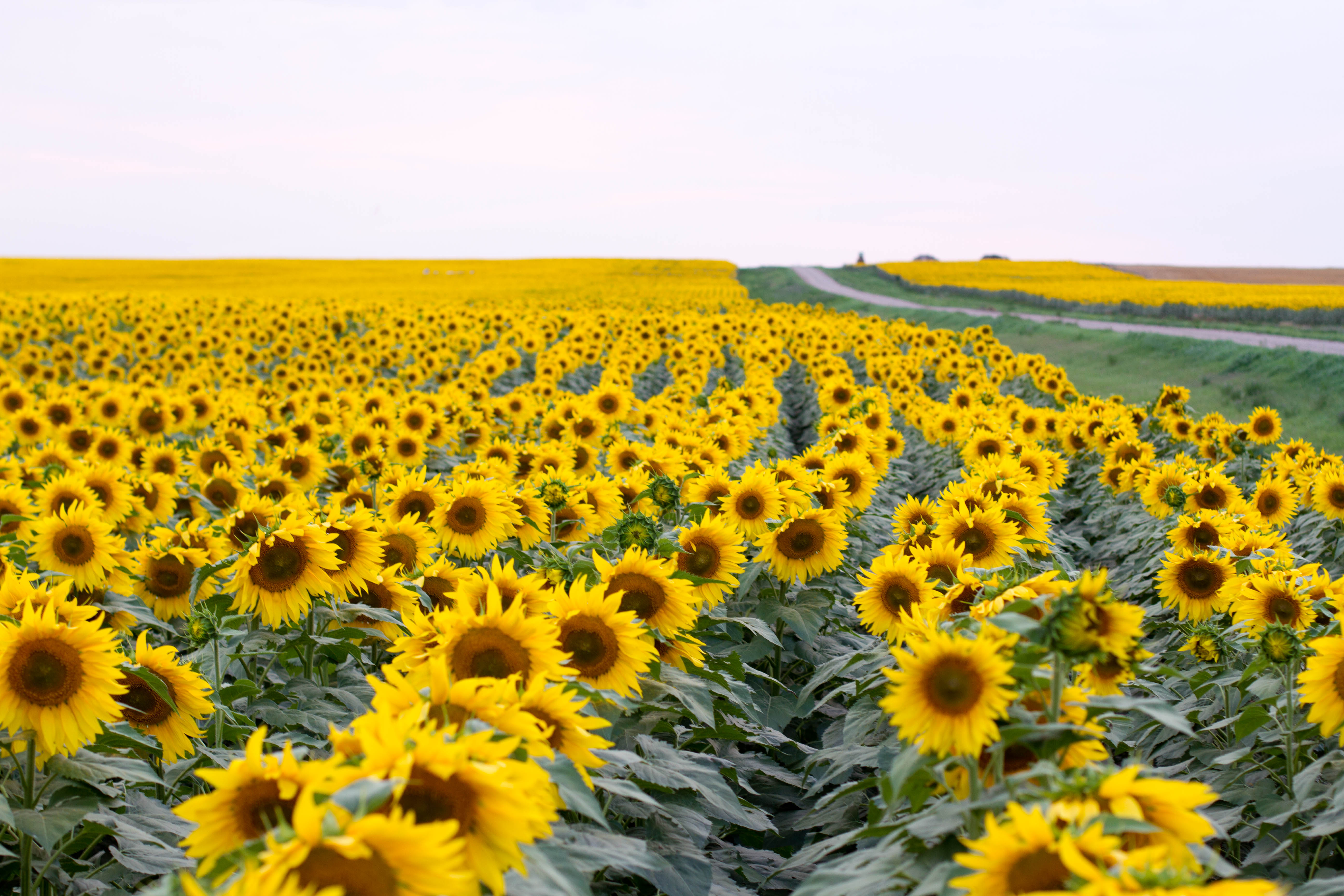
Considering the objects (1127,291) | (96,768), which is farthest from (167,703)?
(1127,291)

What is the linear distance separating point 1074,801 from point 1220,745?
290 cm

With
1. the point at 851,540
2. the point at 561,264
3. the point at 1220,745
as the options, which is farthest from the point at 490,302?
the point at 561,264

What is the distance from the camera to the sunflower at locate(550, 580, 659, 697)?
113 inches

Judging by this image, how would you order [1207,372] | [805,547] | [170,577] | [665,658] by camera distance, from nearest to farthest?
[665,658], [170,577], [805,547], [1207,372]

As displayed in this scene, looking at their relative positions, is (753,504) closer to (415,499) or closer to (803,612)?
(803,612)

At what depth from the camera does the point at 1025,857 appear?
5.26 feet

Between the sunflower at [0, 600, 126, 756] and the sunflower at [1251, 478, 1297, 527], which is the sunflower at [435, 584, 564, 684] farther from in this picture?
the sunflower at [1251, 478, 1297, 527]

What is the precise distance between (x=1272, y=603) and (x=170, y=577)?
5321 mm

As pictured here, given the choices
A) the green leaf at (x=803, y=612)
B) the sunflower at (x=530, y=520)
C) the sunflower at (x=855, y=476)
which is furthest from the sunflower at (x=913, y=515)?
the sunflower at (x=530, y=520)

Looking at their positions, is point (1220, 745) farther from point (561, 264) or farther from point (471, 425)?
point (561, 264)

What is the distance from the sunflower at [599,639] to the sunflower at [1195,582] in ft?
11.4

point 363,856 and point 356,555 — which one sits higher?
point 363,856

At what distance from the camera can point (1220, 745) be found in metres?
3.96

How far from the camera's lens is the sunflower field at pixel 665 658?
1694mm
